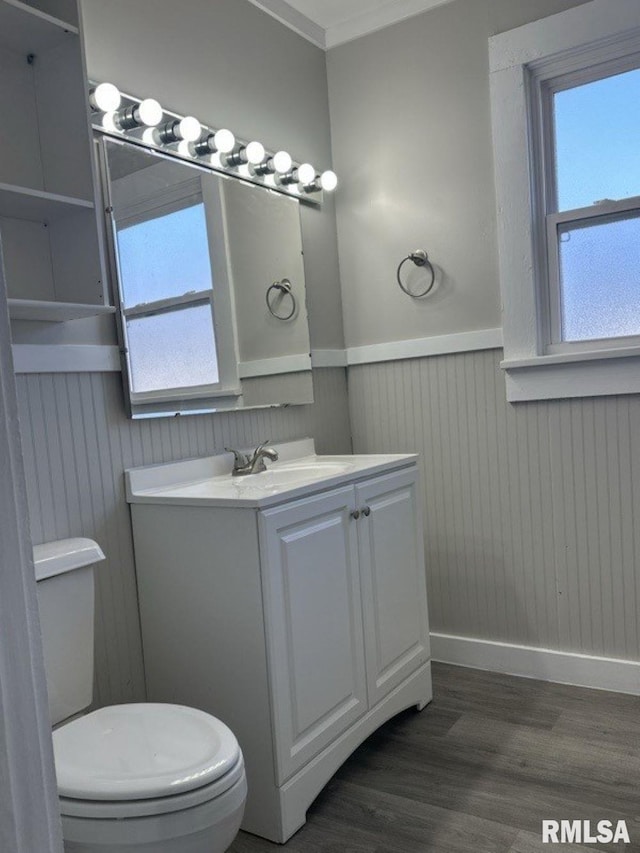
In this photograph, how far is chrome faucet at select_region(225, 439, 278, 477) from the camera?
7.13 feet

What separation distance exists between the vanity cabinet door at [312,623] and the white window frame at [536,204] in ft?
2.84

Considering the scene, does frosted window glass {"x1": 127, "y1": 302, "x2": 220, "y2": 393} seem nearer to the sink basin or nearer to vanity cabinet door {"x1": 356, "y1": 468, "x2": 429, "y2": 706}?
the sink basin

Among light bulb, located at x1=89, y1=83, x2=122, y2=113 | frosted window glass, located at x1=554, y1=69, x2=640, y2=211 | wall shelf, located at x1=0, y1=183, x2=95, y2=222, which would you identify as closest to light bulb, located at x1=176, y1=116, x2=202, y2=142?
light bulb, located at x1=89, y1=83, x2=122, y2=113

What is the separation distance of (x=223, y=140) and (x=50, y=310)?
3.01 feet

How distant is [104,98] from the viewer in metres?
1.78

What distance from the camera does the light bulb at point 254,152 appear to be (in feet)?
7.41

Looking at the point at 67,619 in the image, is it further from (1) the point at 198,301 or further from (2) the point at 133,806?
(1) the point at 198,301

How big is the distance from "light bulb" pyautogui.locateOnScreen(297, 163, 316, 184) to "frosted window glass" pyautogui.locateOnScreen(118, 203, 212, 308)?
1.73 ft

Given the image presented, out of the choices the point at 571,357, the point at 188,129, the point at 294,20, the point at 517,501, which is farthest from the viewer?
the point at 294,20

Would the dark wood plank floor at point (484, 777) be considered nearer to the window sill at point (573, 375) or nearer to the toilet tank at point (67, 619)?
the toilet tank at point (67, 619)

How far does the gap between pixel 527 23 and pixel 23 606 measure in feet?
8.04

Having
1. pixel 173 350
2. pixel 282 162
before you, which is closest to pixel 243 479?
pixel 173 350

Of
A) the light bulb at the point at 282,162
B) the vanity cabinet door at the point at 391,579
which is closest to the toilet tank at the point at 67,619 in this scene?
the vanity cabinet door at the point at 391,579

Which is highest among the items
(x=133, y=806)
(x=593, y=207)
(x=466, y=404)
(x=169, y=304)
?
(x=593, y=207)
